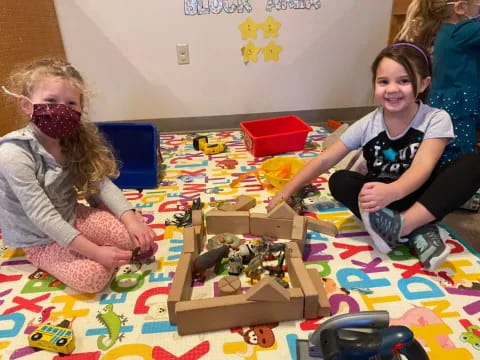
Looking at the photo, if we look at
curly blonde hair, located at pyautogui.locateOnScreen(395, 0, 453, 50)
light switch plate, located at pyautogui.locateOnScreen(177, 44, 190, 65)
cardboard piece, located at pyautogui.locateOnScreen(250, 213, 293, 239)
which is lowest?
cardboard piece, located at pyautogui.locateOnScreen(250, 213, 293, 239)

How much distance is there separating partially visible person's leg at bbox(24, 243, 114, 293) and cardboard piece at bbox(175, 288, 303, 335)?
0.21 m

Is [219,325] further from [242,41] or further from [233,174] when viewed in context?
[242,41]

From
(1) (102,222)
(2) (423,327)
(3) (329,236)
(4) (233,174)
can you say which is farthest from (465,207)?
(1) (102,222)

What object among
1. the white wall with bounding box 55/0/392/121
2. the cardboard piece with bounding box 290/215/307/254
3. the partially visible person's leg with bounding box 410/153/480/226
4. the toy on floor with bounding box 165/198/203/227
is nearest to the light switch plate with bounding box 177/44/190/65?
the white wall with bounding box 55/0/392/121

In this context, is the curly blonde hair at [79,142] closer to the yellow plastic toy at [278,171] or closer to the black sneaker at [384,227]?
the yellow plastic toy at [278,171]

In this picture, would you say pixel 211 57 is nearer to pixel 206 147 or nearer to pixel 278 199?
pixel 206 147

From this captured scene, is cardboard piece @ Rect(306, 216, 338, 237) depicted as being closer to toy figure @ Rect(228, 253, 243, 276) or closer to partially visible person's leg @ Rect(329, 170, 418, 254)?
partially visible person's leg @ Rect(329, 170, 418, 254)

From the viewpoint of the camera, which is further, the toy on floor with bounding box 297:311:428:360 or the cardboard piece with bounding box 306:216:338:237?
the cardboard piece with bounding box 306:216:338:237

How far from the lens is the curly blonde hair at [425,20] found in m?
1.25

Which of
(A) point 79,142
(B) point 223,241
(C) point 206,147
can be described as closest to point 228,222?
(B) point 223,241

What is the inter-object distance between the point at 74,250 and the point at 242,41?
1318 millimetres

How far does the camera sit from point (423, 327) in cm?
69

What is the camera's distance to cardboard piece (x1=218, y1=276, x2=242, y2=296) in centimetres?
73

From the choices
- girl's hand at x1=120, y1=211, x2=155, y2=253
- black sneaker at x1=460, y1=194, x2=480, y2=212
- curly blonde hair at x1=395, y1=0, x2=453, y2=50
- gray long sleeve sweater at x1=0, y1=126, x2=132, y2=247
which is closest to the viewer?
gray long sleeve sweater at x1=0, y1=126, x2=132, y2=247
